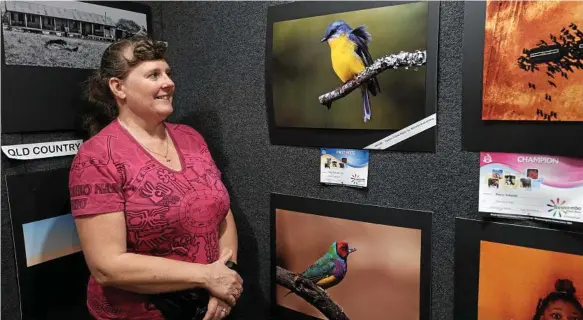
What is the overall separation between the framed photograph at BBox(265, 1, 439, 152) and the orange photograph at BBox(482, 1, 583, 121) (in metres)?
0.12

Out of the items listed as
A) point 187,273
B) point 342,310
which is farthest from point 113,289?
point 342,310

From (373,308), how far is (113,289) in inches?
25.5

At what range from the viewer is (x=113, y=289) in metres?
1.03

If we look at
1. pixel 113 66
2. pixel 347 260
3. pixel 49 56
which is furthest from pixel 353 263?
pixel 49 56

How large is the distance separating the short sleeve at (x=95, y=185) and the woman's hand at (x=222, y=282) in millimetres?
256

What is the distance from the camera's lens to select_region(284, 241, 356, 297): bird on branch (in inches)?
47.3

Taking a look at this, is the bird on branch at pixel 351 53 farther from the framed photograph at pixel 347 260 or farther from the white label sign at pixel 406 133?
the framed photograph at pixel 347 260

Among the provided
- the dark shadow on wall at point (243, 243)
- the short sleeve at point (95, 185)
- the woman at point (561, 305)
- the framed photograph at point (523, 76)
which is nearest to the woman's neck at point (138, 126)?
the short sleeve at point (95, 185)

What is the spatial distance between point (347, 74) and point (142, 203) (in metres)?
0.59

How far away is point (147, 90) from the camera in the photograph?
41.9 inches

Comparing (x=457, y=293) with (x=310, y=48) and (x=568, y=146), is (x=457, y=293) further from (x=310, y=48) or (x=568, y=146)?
(x=310, y=48)

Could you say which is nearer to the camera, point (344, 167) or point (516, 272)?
point (516, 272)

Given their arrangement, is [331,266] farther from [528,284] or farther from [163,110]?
[163,110]

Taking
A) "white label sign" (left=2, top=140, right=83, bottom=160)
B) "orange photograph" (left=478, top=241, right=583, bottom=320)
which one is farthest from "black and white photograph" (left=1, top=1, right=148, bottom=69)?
"orange photograph" (left=478, top=241, right=583, bottom=320)
